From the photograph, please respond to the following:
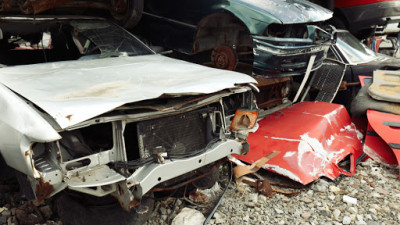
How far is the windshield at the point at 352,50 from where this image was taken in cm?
555

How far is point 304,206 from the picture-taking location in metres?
3.12

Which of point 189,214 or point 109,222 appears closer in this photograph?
point 109,222

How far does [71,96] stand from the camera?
225 centimetres

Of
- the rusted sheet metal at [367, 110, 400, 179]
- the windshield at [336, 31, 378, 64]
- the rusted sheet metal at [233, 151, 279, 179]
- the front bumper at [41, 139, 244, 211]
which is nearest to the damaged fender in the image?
the front bumper at [41, 139, 244, 211]

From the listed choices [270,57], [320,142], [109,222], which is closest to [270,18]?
[270,57]

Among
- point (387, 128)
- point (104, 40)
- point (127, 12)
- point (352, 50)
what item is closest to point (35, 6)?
point (104, 40)

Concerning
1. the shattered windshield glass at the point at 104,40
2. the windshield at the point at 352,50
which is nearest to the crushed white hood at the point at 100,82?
the shattered windshield glass at the point at 104,40

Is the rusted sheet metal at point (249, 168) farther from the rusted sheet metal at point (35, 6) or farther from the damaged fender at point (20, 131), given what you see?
the rusted sheet metal at point (35, 6)

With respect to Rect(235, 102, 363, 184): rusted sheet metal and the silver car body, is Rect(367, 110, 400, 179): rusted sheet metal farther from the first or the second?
the silver car body

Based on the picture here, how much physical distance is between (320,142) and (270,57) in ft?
3.90

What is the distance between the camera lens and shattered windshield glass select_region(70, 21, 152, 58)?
3574mm

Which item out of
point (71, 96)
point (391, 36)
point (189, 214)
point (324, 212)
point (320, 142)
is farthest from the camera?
point (391, 36)

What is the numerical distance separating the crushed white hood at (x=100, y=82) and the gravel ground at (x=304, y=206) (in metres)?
1.08

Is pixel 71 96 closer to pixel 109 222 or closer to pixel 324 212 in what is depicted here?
pixel 109 222
